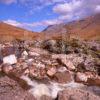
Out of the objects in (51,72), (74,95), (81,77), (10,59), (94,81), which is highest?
(10,59)

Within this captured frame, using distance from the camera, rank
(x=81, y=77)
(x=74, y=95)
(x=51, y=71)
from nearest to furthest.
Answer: (x=74, y=95) → (x=81, y=77) → (x=51, y=71)

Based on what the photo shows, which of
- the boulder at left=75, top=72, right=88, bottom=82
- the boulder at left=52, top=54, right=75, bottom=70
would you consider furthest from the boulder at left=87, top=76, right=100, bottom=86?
the boulder at left=52, top=54, right=75, bottom=70

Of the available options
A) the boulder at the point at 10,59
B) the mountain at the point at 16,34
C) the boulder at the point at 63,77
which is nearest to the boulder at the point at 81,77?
the boulder at the point at 63,77

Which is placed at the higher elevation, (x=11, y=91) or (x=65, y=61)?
(x=65, y=61)

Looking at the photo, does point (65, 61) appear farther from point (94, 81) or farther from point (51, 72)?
point (94, 81)

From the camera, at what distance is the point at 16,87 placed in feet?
51.8

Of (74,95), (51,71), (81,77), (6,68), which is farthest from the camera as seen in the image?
(6,68)

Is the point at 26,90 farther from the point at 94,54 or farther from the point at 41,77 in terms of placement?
the point at 94,54

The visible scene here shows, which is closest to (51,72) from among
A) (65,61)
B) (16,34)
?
(65,61)

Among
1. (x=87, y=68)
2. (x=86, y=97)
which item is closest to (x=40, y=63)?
(x=87, y=68)

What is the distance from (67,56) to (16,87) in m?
5.84

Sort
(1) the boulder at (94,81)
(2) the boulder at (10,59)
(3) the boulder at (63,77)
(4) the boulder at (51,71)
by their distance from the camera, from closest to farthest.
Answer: (3) the boulder at (63,77) → (1) the boulder at (94,81) → (4) the boulder at (51,71) → (2) the boulder at (10,59)

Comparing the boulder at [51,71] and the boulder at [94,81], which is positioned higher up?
the boulder at [51,71]

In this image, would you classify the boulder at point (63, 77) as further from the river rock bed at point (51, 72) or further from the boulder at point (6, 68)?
the boulder at point (6, 68)
